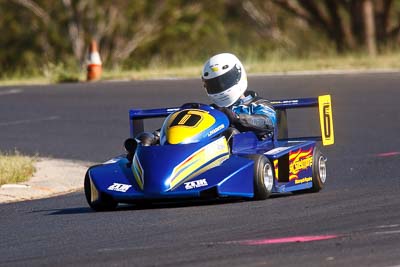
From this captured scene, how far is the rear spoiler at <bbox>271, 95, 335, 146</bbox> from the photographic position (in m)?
11.4

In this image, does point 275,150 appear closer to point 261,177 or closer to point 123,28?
point 261,177

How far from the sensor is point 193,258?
7.16 m

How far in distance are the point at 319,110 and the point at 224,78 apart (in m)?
0.92

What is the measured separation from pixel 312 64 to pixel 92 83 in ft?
14.7

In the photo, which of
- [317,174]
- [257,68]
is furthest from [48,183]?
[257,68]

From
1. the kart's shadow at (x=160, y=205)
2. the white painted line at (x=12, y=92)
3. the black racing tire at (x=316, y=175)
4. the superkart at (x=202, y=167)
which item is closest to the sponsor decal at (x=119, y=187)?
the superkart at (x=202, y=167)

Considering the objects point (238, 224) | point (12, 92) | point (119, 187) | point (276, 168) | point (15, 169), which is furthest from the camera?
point (12, 92)

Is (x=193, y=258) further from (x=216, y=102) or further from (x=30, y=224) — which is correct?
(x=216, y=102)

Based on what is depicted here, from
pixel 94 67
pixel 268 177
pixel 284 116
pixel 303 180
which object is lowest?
pixel 303 180

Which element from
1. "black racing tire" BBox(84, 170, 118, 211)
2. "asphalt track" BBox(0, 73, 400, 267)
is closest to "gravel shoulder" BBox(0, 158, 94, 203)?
"asphalt track" BBox(0, 73, 400, 267)

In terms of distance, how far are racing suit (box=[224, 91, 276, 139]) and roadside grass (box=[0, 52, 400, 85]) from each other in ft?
41.4

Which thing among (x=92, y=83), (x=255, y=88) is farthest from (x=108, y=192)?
(x=92, y=83)

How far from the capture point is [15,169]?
44.4 feet

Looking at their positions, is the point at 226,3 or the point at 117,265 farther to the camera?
the point at 226,3
